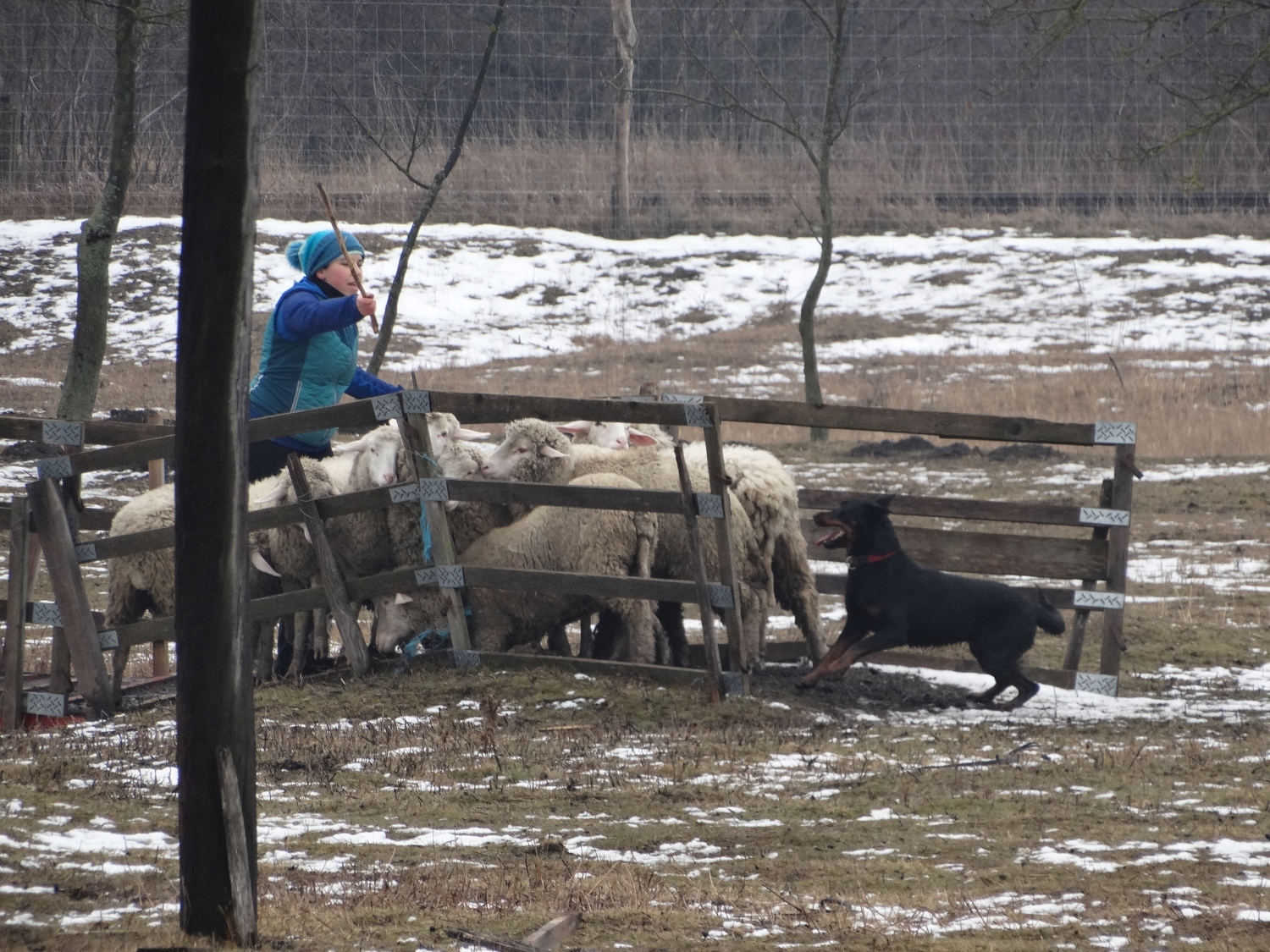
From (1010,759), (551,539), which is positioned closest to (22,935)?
(1010,759)

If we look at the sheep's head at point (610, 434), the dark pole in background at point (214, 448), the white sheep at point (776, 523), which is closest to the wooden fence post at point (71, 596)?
the white sheep at point (776, 523)

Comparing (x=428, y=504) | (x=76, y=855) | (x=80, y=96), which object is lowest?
(x=76, y=855)

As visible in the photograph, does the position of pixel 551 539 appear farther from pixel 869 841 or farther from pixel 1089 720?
pixel 869 841

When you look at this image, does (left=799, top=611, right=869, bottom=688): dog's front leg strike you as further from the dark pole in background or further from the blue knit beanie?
the dark pole in background

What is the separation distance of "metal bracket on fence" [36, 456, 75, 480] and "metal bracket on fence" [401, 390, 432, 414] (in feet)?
5.70

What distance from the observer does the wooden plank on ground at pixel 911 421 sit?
8.34m

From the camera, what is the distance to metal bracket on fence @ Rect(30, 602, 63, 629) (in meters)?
7.95

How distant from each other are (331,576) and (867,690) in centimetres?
300

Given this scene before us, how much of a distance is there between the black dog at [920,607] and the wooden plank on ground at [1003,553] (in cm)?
62

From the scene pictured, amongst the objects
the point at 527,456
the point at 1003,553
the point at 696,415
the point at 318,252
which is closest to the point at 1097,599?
the point at 1003,553

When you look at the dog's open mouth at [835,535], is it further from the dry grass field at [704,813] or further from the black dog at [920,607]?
the dry grass field at [704,813]

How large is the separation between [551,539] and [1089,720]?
120 inches

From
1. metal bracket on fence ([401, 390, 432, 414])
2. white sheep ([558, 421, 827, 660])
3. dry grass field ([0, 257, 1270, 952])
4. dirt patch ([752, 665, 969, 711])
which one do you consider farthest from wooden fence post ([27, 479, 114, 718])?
dirt patch ([752, 665, 969, 711])

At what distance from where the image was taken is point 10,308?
2689 centimetres
